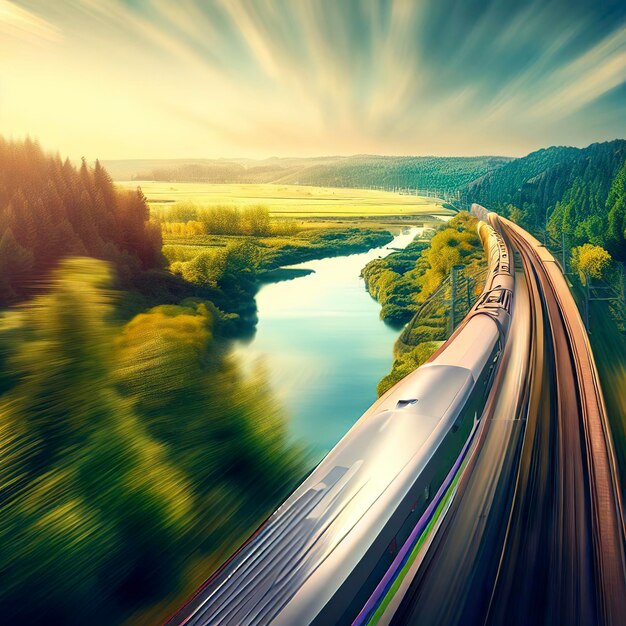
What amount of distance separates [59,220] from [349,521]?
5.16 m

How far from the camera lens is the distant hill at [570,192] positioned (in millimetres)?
19547

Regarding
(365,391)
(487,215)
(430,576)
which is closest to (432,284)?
(365,391)

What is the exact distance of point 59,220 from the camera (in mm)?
6203

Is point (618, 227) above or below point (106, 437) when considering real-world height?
below

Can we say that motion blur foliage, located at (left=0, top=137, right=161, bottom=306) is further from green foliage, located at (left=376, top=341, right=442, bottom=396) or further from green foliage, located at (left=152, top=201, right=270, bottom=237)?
green foliage, located at (left=376, top=341, right=442, bottom=396)

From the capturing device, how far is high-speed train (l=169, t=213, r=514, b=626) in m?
2.51

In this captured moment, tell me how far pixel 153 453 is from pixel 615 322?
44.8 feet

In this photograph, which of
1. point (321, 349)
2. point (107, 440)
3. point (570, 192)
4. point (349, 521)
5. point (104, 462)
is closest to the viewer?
point (349, 521)

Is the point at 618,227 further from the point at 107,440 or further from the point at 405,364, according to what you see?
the point at 107,440

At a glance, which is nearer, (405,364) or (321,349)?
(405,364)

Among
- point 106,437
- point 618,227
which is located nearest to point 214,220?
point 106,437

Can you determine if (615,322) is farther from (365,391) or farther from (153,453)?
(153,453)

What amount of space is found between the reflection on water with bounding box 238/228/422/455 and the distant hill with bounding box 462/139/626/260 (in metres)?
9.84

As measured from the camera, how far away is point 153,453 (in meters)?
4.06
